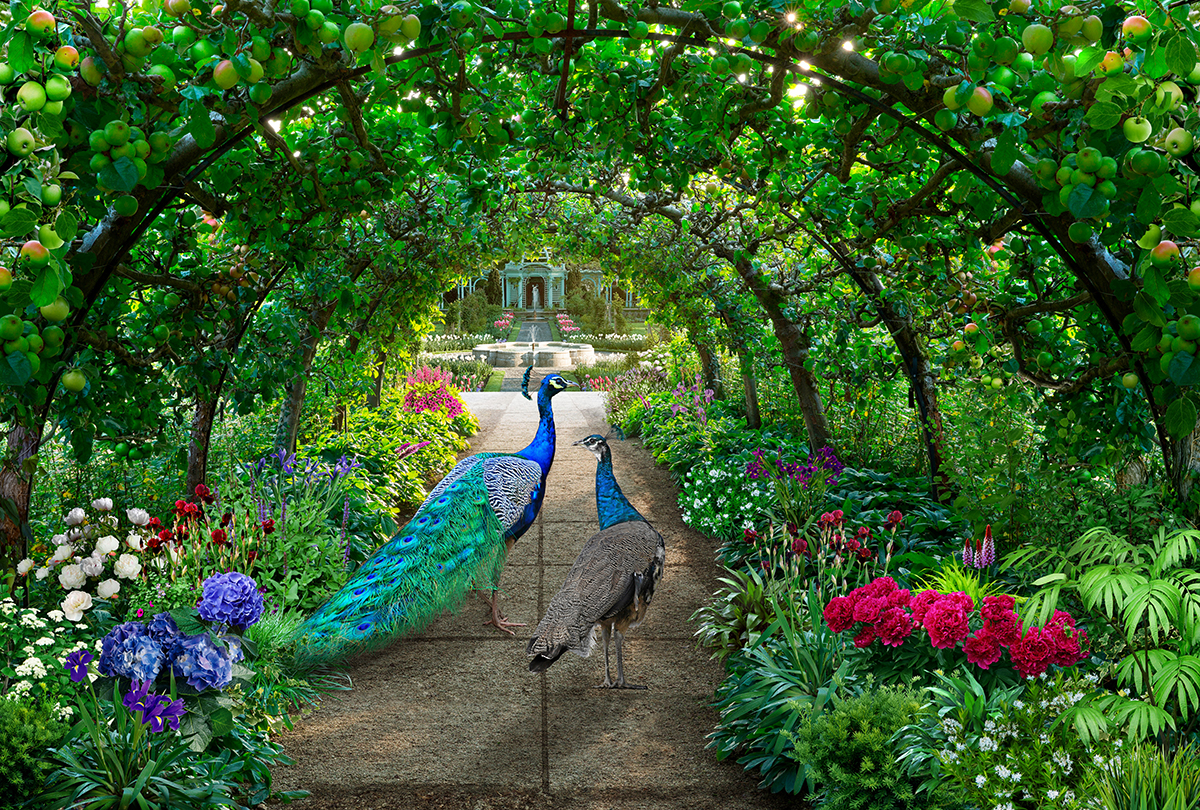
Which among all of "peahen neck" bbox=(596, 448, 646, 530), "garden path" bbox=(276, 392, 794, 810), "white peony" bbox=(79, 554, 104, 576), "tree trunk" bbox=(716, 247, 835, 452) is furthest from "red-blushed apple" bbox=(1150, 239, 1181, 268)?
"tree trunk" bbox=(716, 247, 835, 452)

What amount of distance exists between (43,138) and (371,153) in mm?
1709

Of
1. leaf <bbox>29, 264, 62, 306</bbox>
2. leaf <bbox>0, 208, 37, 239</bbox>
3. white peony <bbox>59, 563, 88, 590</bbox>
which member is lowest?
white peony <bbox>59, 563, 88, 590</bbox>

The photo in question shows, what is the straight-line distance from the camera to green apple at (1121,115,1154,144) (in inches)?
75.7

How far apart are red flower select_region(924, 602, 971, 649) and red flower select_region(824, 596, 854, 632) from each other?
26 centimetres

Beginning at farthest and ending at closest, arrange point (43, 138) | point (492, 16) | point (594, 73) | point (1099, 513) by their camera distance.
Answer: point (594, 73) < point (1099, 513) < point (492, 16) < point (43, 138)

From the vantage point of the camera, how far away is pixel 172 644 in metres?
2.46

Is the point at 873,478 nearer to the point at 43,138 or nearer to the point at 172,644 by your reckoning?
the point at 172,644

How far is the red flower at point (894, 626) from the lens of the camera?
8.70 feet

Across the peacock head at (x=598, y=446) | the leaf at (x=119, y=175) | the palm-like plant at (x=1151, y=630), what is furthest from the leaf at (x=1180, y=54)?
the peacock head at (x=598, y=446)

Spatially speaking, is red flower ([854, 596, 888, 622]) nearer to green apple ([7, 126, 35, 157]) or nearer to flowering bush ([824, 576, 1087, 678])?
flowering bush ([824, 576, 1087, 678])

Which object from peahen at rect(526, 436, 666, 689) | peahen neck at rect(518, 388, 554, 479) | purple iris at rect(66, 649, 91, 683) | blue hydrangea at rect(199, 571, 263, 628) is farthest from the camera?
peahen neck at rect(518, 388, 554, 479)

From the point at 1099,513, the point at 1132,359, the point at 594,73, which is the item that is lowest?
the point at 1099,513

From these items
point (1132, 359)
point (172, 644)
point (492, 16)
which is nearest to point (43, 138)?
point (492, 16)

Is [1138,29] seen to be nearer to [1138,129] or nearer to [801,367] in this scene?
[1138,129]
